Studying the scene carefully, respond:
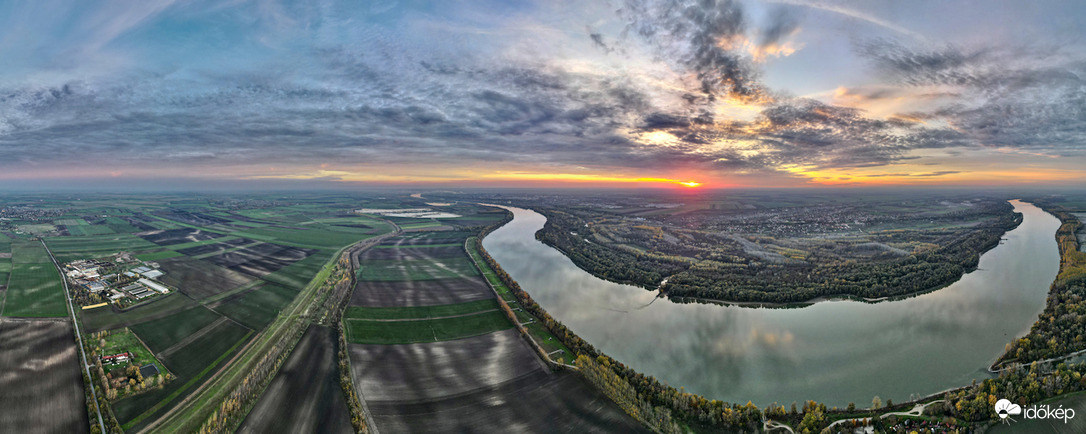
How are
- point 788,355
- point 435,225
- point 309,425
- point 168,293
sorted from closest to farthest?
point 309,425 → point 788,355 → point 168,293 → point 435,225

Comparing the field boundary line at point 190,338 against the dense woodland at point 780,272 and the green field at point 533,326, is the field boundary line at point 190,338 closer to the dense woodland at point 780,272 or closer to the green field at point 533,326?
the green field at point 533,326

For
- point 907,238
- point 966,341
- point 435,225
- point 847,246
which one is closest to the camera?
point 966,341

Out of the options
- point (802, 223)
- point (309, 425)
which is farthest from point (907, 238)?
point (309, 425)

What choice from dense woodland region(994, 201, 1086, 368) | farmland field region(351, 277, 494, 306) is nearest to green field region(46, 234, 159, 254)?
farmland field region(351, 277, 494, 306)

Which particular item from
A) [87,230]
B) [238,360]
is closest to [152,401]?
[238,360]

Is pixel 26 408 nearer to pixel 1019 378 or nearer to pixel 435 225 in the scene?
pixel 1019 378
